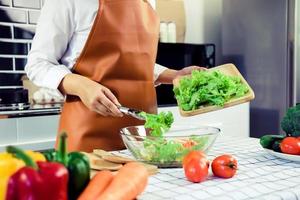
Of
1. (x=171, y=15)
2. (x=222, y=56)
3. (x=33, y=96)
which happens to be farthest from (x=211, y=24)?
(x=33, y=96)

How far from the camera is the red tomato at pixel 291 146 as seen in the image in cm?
102

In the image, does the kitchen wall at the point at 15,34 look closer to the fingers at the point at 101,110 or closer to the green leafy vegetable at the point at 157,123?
the fingers at the point at 101,110

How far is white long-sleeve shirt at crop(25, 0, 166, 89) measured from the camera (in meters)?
1.28

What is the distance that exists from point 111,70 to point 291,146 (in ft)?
1.91

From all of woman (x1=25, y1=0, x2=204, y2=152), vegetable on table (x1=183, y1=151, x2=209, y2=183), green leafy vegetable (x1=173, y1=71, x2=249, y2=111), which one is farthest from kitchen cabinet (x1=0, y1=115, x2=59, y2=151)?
vegetable on table (x1=183, y1=151, x2=209, y2=183)

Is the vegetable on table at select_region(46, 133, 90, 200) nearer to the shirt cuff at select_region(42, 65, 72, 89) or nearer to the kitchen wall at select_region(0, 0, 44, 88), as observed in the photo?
the shirt cuff at select_region(42, 65, 72, 89)

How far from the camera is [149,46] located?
1.40 metres

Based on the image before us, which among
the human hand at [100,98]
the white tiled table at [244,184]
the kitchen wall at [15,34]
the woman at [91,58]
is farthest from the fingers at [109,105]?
the kitchen wall at [15,34]

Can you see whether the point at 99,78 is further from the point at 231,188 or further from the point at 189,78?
the point at 231,188

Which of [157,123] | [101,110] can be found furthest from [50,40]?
[157,123]

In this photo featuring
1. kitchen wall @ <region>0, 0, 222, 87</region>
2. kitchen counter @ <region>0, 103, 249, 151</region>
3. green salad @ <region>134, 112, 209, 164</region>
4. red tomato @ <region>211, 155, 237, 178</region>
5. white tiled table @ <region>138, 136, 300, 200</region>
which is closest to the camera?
white tiled table @ <region>138, 136, 300, 200</region>

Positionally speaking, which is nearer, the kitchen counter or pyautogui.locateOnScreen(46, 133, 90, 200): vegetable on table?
pyautogui.locateOnScreen(46, 133, 90, 200): vegetable on table

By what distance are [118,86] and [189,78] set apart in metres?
0.23

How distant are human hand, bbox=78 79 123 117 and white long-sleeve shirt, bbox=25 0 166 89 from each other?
0.13 metres
